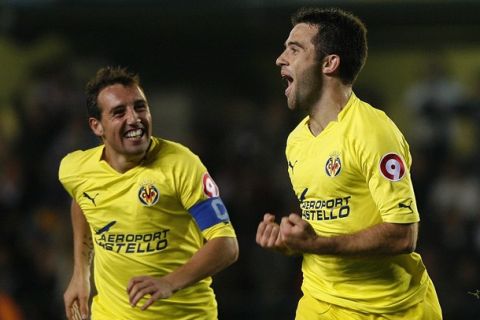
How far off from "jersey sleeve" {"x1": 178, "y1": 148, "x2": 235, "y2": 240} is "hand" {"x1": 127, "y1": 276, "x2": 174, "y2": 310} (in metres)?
0.44

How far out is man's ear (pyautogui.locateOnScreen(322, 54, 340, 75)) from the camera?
4.75m

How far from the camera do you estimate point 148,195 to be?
528 centimetres

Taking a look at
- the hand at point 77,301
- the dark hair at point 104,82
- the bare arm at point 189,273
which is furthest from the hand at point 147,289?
the dark hair at point 104,82

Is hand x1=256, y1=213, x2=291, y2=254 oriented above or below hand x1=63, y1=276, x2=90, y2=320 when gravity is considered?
above

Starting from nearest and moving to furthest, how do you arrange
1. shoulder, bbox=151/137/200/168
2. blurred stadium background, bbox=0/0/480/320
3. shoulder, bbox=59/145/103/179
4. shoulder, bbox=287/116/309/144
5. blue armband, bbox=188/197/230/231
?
shoulder, bbox=287/116/309/144 < blue armband, bbox=188/197/230/231 < shoulder, bbox=151/137/200/168 < shoulder, bbox=59/145/103/179 < blurred stadium background, bbox=0/0/480/320

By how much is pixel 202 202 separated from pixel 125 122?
59 centimetres

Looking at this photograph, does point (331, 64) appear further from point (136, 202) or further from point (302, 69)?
point (136, 202)

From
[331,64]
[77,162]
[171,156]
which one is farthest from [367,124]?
[77,162]

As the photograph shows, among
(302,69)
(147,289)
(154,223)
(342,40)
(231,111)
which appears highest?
(342,40)

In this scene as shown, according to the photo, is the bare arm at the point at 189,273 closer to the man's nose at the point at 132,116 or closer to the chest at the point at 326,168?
the chest at the point at 326,168

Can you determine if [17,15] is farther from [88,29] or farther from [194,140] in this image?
[194,140]

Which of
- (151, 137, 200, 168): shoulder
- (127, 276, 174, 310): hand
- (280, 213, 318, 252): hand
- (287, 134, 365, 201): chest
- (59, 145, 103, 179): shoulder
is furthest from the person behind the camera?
(59, 145, 103, 179): shoulder

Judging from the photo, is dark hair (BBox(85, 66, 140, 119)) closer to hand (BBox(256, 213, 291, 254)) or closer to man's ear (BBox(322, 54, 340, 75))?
man's ear (BBox(322, 54, 340, 75))

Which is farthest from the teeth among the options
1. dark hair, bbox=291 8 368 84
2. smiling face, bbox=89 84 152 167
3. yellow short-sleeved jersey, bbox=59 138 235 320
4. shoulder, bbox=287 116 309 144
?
dark hair, bbox=291 8 368 84
